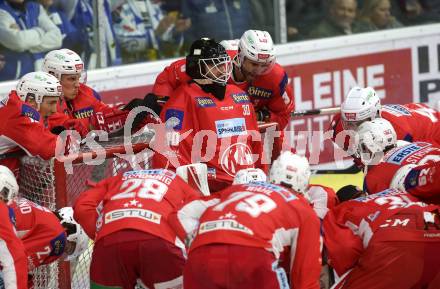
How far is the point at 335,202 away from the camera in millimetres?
6254

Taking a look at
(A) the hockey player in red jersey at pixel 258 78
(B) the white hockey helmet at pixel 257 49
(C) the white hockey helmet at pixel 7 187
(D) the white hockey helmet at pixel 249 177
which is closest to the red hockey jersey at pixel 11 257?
(C) the white hockey helmet at pixel 7 187

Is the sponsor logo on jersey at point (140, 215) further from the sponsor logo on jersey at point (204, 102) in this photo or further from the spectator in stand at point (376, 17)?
the spectator in stand at point (376, 17)

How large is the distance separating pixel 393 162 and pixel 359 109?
1.17 metres

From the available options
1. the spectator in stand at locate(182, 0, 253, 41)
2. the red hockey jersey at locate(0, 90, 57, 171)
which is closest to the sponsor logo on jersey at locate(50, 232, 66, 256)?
the red hockey jersey at locate(0, 90, 57, 171)

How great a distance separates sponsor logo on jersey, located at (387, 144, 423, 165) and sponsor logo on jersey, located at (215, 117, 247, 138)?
100 cm

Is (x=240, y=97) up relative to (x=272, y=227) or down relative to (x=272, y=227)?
up

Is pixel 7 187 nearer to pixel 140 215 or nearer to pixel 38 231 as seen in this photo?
pixel 38 231

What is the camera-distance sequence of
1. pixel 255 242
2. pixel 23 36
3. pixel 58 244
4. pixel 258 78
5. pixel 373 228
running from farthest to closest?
pixel 23 36, pixel 258 78, pixel 58 244, pixel 373 228, pixel 255 242

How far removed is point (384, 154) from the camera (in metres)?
6.68

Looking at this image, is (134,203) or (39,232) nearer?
(134,203)

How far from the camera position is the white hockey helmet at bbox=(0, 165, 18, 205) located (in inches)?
225

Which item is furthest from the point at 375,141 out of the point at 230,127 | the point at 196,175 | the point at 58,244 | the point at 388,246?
the point at 58,244

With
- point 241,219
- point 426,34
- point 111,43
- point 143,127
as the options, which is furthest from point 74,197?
point 426,34

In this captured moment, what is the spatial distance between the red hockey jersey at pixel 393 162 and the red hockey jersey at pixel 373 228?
50 centimetres
